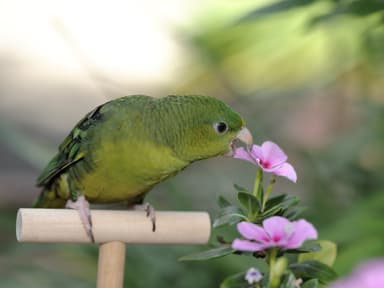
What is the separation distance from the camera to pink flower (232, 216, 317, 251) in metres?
0.81

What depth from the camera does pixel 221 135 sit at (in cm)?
116

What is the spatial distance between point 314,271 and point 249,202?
0.11 meters

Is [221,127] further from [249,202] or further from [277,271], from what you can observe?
[277,271]

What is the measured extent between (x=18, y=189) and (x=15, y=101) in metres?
1.02

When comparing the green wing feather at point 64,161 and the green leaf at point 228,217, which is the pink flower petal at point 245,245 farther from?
the green wing feather at point 64,161

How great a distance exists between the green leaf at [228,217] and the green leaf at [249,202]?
1cm

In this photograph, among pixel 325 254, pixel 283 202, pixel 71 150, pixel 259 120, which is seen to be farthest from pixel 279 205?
pixel 259 120

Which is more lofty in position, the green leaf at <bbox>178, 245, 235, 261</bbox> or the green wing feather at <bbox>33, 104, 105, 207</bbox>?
the green wing feather at <bbox>33, 104, 105, 207</bbox>

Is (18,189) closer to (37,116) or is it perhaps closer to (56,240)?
(37,116)

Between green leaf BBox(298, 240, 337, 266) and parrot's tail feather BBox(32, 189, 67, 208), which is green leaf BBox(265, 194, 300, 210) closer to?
green leaf BBox(298, 240, 337, 266)

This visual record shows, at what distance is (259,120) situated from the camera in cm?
200

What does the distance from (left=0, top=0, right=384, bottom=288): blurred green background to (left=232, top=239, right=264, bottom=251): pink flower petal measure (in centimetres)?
46

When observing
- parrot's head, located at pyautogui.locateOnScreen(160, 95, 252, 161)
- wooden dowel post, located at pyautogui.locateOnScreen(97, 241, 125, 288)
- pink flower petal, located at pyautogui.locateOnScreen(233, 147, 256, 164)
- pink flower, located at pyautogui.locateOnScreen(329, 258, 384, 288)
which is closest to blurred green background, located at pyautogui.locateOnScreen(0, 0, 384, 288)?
parrot's head, located at pyautogui.locateOnScreen(160, 95, 252, 161)

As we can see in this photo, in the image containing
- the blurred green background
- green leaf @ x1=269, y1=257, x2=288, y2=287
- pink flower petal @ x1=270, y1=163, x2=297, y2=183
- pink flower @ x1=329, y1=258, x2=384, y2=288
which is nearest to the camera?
pink flower @ x1=329, y1=258, x2=384, y2=288
